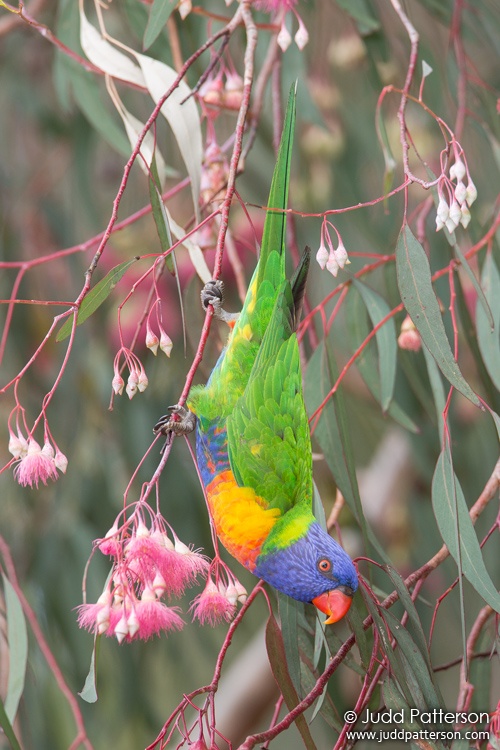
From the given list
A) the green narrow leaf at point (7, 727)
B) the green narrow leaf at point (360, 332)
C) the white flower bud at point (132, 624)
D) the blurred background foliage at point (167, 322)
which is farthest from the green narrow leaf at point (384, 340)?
the green narrow leaf at point (7, 727)

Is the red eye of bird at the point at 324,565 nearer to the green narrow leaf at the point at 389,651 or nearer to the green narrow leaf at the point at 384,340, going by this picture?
the green narrow leaf at the point at 389,651

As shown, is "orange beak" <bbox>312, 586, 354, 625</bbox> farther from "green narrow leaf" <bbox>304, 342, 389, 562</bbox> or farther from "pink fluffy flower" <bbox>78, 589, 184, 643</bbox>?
"pink fluffy flower" <bbox>78, 589, 184, 643</bbox>

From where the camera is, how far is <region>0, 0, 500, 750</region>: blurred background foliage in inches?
75.9

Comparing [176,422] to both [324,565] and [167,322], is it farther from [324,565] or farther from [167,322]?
[167,322]

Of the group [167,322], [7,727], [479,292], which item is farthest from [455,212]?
[167,322]

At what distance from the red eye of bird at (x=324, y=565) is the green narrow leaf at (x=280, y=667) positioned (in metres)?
0.09

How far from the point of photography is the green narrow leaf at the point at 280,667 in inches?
40.0

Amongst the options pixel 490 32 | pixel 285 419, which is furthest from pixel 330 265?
pixel 490 32

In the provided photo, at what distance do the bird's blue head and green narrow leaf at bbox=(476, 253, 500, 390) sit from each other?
1.18 feet

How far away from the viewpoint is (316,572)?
3.53 ft

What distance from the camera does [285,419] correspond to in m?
1.15

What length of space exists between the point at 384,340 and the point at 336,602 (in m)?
0.42

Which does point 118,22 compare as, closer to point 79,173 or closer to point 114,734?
point 79,173

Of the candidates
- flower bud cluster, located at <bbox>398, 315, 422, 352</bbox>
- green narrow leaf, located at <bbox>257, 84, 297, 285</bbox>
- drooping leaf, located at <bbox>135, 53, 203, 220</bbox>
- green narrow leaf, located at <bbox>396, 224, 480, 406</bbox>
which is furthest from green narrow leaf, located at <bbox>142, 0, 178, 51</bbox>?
flower bud cluster, located at <bbox>398, 315, 422, 352</bbox>
